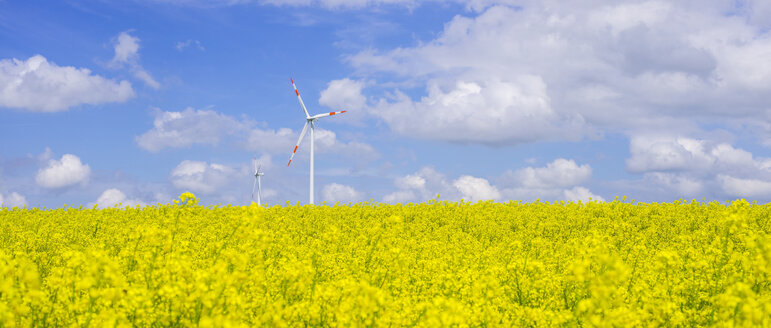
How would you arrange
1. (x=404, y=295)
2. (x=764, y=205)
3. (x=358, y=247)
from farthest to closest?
(x=764, y=205), (x=358, y=247), (x=404, y=295)

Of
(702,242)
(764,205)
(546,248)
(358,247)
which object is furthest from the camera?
(764,205)

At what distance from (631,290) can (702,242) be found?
7905 millimetres

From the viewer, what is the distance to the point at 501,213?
65.2ft

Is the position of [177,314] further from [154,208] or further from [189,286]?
[154,208]

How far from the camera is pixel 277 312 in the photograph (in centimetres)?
581

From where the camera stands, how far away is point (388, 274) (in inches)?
349

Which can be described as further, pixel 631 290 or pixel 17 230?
pixel 17 230

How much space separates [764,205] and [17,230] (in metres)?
24.8

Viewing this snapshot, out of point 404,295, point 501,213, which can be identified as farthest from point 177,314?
point 501,213

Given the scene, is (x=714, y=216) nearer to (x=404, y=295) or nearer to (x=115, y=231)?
(x=404, y=295)

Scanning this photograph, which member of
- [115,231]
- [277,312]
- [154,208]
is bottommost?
[277,312]

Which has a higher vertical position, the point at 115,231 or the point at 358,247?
the point at 115,231

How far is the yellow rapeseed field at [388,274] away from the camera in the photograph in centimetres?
573

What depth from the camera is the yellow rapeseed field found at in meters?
5.73
